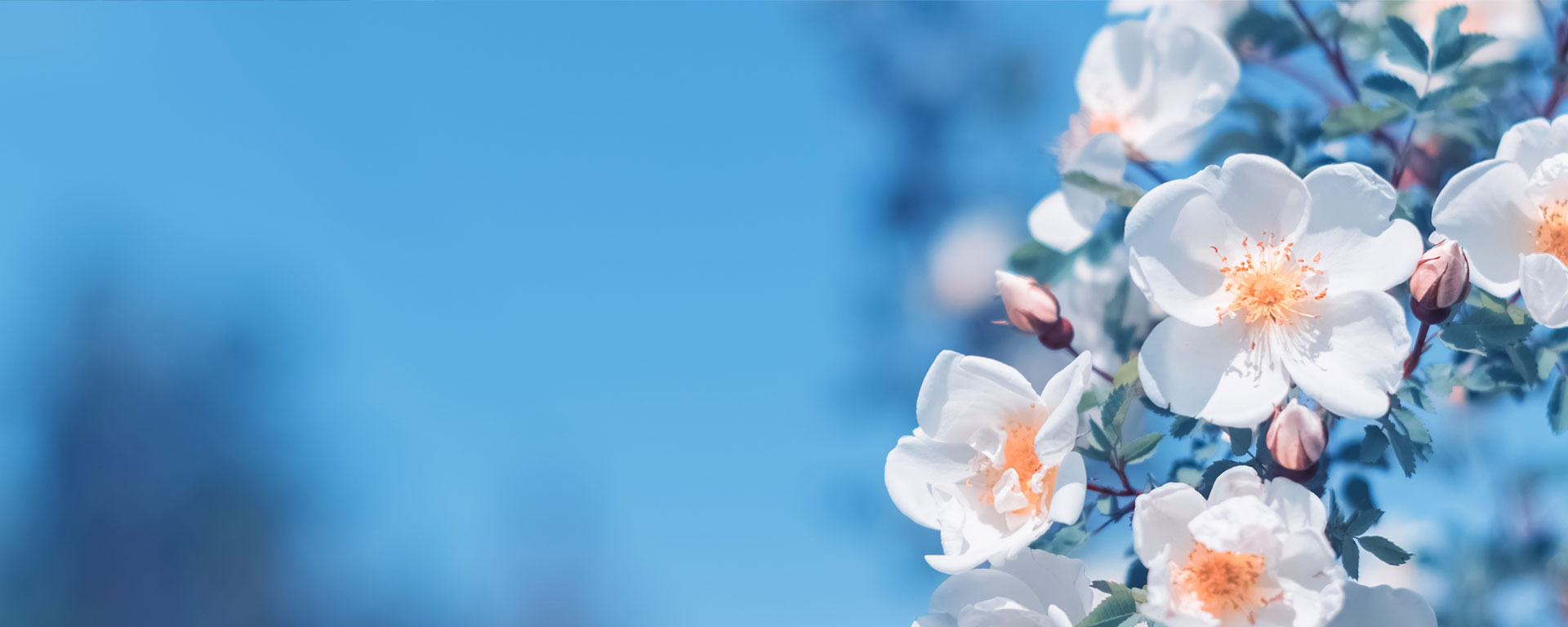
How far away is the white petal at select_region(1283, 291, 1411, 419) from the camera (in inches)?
25.5

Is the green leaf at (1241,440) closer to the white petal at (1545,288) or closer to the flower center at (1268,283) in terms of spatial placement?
the flower center at (1268,283)

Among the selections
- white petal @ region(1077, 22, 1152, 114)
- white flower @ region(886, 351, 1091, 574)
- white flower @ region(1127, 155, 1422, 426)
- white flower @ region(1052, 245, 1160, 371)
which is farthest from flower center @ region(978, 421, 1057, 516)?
white petal @ region(1077, 22, 1152, 114)

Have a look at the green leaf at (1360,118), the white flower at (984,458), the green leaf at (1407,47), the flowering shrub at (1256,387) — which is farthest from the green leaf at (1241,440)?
the green leaf at (1407,47)

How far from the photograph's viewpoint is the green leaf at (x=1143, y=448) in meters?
0.72

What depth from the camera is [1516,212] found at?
69 cm

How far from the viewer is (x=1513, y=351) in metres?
0.75

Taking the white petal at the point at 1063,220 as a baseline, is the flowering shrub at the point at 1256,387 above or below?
below

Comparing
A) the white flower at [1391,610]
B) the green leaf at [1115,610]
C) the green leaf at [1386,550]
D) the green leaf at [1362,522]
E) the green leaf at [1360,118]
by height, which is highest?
the green leaf at [1360,118]

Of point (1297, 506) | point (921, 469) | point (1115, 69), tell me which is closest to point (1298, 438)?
point (1297, 506)

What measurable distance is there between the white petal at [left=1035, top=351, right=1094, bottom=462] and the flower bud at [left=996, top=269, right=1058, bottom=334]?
116 millimetres

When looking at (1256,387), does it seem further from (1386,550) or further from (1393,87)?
(1393,87)

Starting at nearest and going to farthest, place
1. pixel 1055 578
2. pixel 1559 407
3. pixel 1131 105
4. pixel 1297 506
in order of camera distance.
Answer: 1. pixel 1297 506
2. pixel 1055 578
3. pixel 1559 407
4. pixel 1131 105

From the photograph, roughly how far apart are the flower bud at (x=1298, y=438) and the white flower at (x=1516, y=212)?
18 centimetres

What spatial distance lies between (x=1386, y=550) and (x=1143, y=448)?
165 mm
